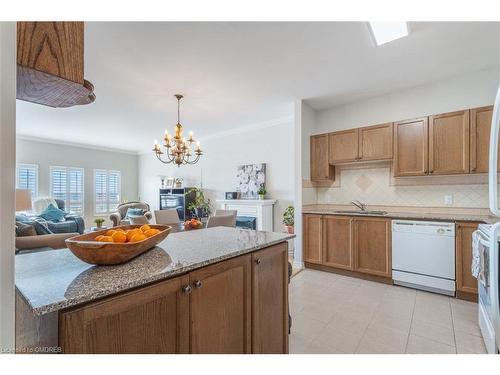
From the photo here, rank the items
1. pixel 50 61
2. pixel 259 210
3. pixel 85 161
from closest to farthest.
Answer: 1. pixel 50 61
2. pixel 259 210
3. pixel 85 161

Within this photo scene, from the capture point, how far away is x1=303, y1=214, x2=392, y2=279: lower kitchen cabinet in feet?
10.1

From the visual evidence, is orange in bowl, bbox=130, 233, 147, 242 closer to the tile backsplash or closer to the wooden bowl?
the wooden bowl

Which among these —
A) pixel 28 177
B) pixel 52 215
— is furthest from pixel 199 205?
pixel 28 177

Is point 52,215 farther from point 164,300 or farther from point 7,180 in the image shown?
point 7,180

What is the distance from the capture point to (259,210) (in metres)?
4.94

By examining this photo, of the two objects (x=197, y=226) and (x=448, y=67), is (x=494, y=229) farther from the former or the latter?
(x=197, y=226)

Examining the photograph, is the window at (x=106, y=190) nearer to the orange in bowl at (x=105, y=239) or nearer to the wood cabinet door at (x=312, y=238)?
the wood cabinet door at (x=312, y=238)

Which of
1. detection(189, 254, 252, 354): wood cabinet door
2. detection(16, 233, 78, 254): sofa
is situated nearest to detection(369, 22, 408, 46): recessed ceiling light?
detection(189, 254, 252, 354): wood cabinet door

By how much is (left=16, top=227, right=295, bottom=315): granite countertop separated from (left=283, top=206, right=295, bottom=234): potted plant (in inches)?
122

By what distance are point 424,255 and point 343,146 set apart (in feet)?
5.72

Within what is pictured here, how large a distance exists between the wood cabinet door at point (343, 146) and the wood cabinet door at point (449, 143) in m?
0.89

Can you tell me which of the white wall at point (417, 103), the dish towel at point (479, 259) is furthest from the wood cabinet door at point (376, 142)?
the dish towel at point (479, 259)

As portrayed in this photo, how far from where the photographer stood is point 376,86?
3.27 meters

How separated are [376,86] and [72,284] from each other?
3.75 meters
